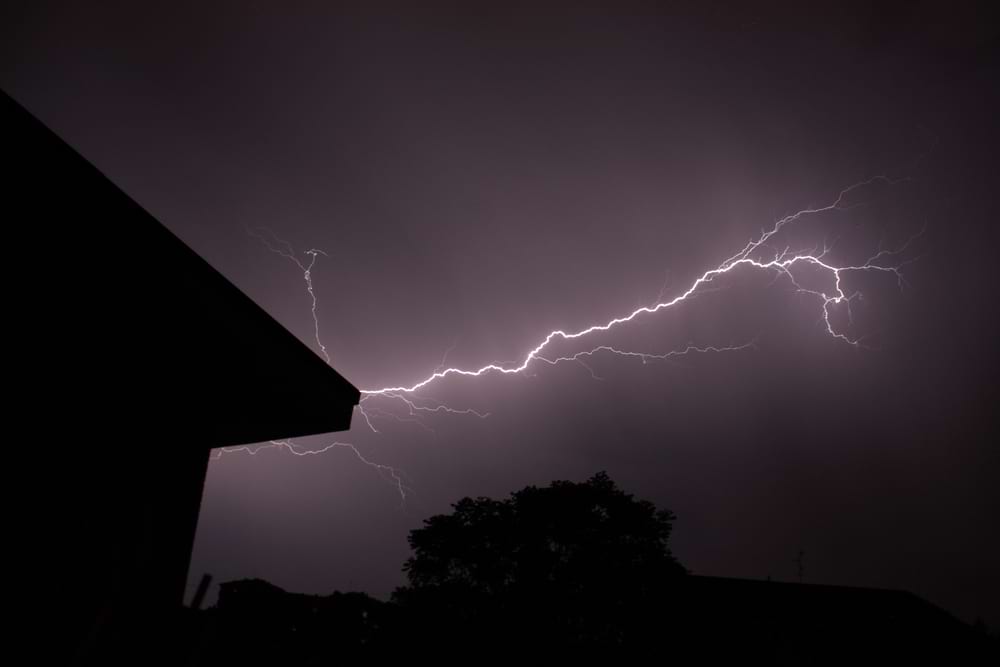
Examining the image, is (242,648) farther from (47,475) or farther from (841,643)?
(841,643)

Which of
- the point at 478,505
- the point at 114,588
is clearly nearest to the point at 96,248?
the point at 114,588

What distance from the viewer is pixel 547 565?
14.2 metres

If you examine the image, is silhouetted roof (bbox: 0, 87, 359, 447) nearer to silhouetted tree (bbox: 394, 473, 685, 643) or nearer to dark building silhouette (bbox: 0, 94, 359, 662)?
dark building silhouette (bbox: 0, 94, 359, 662)

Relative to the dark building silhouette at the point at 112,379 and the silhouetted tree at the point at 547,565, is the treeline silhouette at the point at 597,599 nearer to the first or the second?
the silhouetted tree at the point at 547,565

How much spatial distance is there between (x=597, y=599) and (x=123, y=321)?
13871 mm

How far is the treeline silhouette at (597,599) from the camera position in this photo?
12.3 metres

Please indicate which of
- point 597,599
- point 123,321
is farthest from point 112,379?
point 597,599

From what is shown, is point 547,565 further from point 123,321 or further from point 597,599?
point 123,321

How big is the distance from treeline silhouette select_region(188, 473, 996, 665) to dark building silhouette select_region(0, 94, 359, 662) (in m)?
9.60

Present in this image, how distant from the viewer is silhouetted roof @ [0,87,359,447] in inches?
45.5

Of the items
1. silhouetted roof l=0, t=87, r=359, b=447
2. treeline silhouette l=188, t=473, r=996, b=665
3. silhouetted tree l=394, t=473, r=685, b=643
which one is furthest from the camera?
silhouetted tree l=394, t=473, r=685, b=643

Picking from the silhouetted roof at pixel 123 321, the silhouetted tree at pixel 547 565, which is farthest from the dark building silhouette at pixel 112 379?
the silhouetted tree at pixel 547 565

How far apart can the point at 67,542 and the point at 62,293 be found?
67 cm

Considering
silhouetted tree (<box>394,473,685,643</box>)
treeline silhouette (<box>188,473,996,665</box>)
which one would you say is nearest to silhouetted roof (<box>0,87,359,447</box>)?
treeline silhouette (<box>188,473,996,665</box>)
